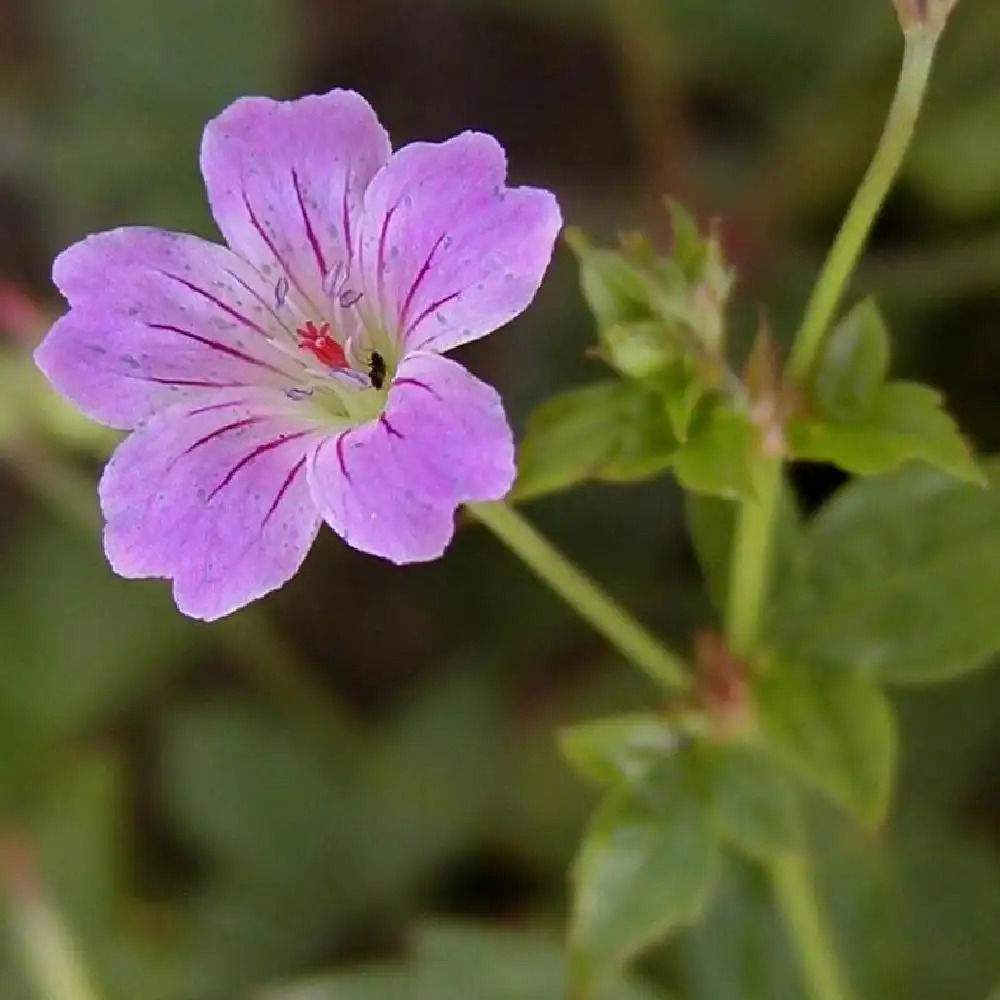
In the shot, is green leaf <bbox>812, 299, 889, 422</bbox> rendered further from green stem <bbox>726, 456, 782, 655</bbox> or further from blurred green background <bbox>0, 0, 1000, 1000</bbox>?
blurred green background <bbox>0, 0, 1000, 1000</bbox>

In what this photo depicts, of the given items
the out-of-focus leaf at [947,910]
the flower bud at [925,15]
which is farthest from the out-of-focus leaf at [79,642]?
the flower bud at [925,15]

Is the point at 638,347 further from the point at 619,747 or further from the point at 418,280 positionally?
the point at 619,747

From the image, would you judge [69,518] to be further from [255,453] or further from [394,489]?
[394,489]

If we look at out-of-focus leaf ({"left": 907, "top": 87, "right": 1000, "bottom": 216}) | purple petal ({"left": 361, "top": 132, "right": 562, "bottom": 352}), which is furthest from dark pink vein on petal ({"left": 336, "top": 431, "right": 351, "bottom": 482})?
out-of-focus leaf ({"left": 907, "top": 87, "right": 1000, "bottom": 216})

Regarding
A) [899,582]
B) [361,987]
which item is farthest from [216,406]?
[361,987]

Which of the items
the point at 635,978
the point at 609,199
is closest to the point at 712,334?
the point at 635,978
